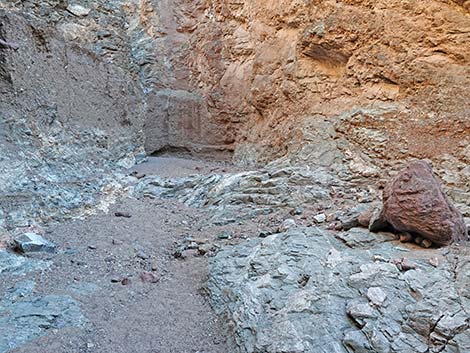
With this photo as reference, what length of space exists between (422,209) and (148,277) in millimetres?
2366

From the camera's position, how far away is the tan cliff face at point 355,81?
5.15 meters

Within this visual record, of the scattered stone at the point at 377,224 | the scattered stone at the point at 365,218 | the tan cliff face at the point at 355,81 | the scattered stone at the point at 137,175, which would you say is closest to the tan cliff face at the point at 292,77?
the tan cliff face at the point at 355,81

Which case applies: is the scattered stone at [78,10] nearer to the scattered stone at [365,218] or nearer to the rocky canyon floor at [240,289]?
the rocky canyon floor at [240,289]

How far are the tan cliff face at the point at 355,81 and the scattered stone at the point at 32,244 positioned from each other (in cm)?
355

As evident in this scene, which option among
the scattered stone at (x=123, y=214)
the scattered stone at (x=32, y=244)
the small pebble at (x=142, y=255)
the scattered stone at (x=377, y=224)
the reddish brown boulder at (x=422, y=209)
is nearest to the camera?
the reddish brown boulder at (x=422, y=209)

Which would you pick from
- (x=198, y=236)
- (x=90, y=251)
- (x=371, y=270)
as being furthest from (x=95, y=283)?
(x=371, y=270)

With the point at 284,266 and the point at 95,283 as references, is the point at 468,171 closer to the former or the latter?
the point at 284,266

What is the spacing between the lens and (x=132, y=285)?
3.59 m

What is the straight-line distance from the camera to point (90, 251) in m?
4.21

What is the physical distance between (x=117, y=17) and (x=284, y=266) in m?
7.36

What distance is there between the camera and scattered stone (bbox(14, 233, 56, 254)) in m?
3.96

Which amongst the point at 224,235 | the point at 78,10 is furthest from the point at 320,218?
the point at 78,10

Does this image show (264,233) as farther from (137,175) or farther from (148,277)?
(137,175)

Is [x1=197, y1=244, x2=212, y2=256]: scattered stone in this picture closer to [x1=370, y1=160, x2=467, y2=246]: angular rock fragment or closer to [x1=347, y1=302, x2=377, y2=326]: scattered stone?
[x1=370, y1=160, x2=467, y2=246]: angular rock fragment
